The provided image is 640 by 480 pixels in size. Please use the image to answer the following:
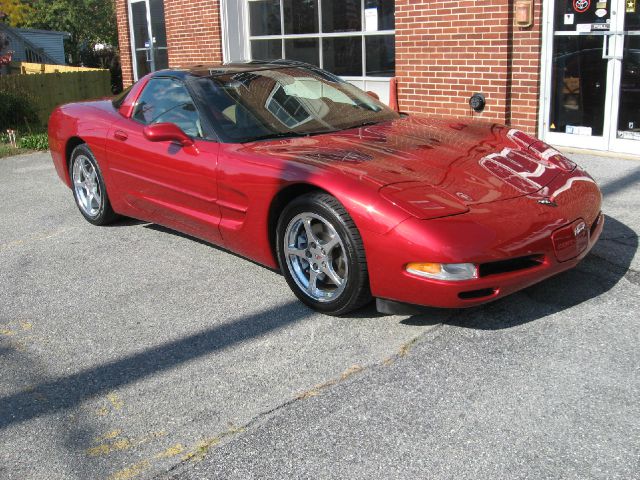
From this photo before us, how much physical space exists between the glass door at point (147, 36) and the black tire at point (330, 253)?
10.7 m

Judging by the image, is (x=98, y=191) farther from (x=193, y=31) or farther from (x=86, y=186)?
(x=193, y=31)

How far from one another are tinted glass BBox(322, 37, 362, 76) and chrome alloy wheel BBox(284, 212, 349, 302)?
658 cm

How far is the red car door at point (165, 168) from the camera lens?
4.75m

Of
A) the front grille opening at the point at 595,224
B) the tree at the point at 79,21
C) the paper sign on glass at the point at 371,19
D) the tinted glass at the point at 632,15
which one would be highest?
→ the tree at the point at 79,21

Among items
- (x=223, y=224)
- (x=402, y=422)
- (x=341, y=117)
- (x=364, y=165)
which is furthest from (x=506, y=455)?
(x=341, y=117)

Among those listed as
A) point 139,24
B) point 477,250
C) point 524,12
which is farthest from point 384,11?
point 139,24

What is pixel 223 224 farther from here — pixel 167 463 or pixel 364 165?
pixel 167 463

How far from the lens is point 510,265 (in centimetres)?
370

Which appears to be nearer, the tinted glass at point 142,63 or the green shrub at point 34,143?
the green shrub at point 34,143

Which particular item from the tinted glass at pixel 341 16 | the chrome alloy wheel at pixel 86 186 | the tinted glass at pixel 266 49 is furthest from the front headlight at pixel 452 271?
the tinted glass at pixel 266 49

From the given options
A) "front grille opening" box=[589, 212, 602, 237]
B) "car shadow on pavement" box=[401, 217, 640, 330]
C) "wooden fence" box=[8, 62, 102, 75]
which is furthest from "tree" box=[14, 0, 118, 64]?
"front grille opening" box=[589, 212, 602, 237]

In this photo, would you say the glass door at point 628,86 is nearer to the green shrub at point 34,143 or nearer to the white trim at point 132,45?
the green shrub at point 34,143

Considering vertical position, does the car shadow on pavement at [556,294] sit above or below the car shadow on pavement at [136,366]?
above

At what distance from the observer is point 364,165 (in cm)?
411
